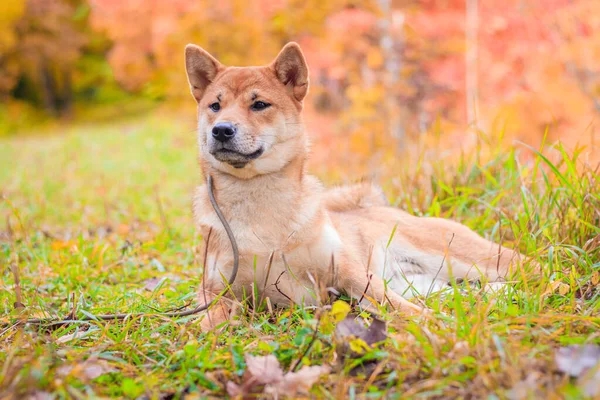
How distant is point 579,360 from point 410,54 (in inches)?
475

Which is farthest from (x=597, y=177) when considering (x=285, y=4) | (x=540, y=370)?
(x=285, y=4)

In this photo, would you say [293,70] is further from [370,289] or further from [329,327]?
[329,327]

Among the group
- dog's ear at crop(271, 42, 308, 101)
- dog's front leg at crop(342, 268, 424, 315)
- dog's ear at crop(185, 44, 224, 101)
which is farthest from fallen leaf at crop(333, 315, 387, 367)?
dog's ear at crop(185, 44, 224, 101)

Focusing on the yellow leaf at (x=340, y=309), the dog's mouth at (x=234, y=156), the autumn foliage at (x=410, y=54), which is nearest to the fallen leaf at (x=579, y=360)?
the yellow leaf at (x=340, y=309)

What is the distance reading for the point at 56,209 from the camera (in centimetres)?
607

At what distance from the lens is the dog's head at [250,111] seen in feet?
8.82

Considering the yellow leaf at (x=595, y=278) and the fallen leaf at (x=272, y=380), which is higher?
the fallen leaf at (x=272, y=380)

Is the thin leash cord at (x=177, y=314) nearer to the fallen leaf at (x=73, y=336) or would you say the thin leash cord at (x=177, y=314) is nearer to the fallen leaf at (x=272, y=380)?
the fallen leaf at (x=73, y=336)

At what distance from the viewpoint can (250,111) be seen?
2877 mm

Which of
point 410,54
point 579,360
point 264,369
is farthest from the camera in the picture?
point 410,54

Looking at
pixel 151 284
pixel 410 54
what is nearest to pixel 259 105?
pixel 151 284

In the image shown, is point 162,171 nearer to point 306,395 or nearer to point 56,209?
point 56,209

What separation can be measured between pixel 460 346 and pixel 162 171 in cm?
818

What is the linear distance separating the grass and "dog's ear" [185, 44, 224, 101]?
122 cm
